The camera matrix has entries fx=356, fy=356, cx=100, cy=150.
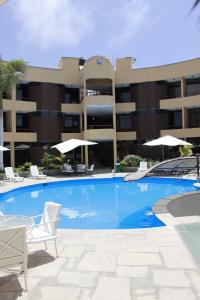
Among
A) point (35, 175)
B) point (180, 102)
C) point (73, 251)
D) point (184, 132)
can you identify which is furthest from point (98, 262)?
point (180, 102)

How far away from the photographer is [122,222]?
11133 millimetres

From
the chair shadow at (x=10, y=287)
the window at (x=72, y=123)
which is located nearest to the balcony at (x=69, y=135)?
the window at (x=72, y=123)

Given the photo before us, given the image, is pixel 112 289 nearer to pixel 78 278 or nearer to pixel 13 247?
pixel 78 278

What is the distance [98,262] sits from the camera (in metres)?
5.50

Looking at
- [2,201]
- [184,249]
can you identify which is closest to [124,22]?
[184,249]

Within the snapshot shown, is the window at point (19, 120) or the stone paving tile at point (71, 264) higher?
the window at point (19, 120)

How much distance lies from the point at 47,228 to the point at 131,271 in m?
1.82

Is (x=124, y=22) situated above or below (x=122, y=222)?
above

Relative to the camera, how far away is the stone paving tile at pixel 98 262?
17.2 feet

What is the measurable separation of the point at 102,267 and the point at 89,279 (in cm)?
48

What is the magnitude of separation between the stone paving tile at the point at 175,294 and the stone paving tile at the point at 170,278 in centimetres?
14

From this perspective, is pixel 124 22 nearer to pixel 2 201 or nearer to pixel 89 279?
pixel 89 279

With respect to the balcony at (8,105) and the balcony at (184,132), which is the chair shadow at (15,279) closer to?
the balcony at (8,105)

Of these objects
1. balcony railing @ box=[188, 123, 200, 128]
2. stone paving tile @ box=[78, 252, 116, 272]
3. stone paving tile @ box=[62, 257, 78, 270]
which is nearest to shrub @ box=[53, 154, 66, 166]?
balcony railing @ box=[188, 123, 200, 128]
